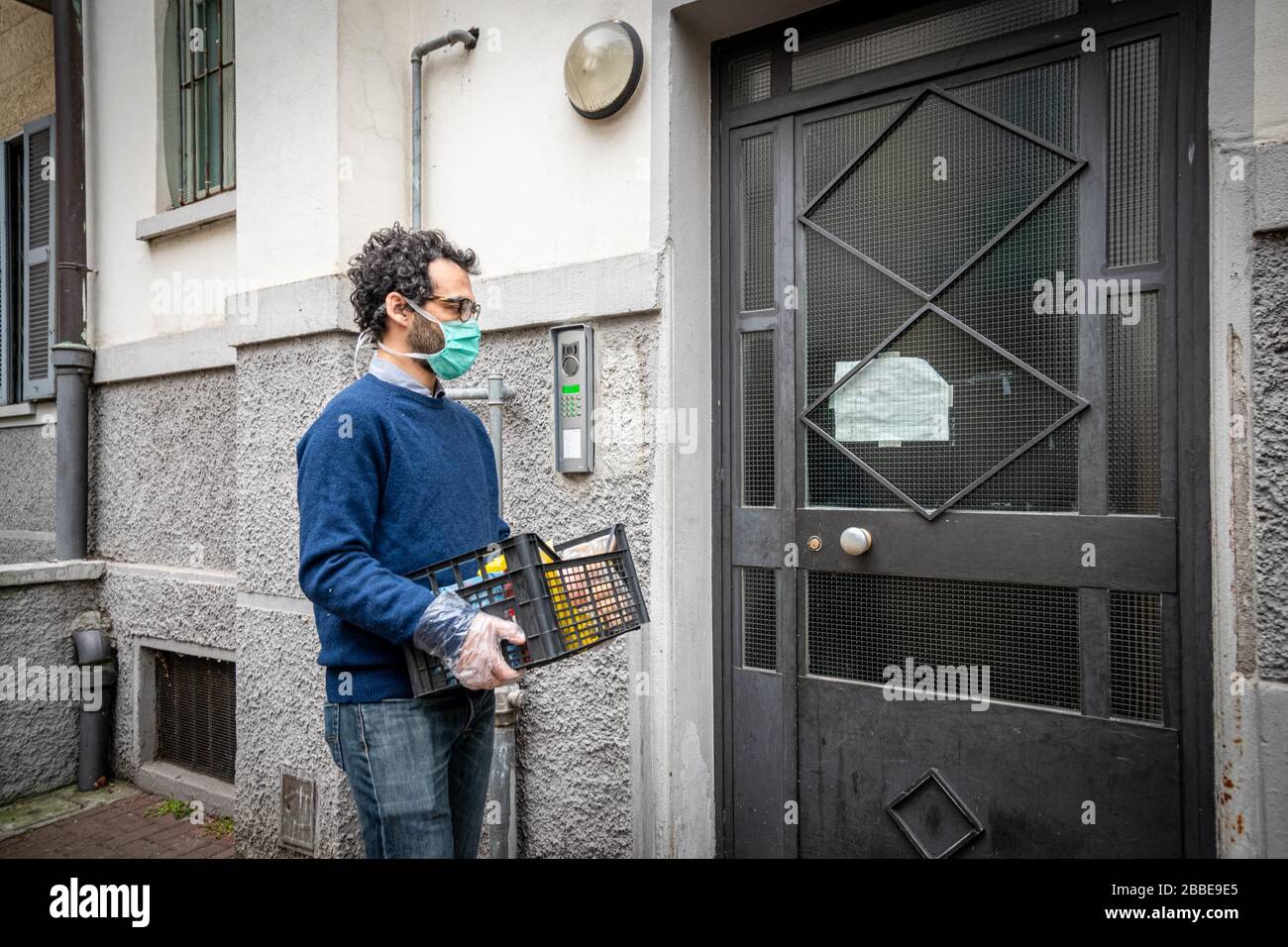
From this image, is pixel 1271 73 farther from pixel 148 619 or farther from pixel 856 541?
pixel 148 619

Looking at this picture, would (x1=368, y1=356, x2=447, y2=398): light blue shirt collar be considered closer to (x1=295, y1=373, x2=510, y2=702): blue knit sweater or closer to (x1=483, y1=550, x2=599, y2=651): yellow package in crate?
(x1=295, y1=373, x2=510, y2=702): blue knit sweater

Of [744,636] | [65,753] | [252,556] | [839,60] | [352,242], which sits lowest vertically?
[65,753]

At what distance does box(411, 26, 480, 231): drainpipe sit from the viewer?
3.67 metres

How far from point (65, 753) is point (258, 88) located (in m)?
4.03

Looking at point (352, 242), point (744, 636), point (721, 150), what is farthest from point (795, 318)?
point (352, 242)

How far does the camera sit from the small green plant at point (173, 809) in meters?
4.58

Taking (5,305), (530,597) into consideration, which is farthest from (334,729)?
(5,305)

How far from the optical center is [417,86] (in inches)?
151

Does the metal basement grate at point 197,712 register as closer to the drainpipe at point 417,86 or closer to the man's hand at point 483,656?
the drainpipe at point 417,86

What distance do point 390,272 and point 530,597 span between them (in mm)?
1058

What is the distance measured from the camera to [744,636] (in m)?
Answer: 3.33

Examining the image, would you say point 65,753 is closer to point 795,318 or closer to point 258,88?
point 258,88

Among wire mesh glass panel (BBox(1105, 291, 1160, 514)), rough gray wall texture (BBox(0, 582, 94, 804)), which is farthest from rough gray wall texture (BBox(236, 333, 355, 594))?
wire mesh glass panel (BBox(1105, 291, 1160, 514))

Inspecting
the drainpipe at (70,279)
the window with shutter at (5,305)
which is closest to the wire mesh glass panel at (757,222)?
the drainpipe at (70,279)
